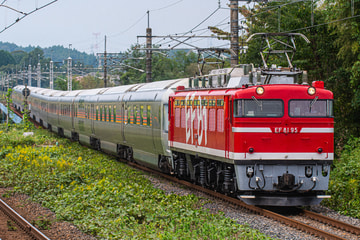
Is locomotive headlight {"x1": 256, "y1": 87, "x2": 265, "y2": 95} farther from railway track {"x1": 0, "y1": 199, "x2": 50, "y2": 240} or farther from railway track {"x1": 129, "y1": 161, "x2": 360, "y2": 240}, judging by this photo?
railway track {"x1": 0, "y1": 199, "x2": 50, "y2": 240}

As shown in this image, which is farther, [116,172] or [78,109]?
[78,109]

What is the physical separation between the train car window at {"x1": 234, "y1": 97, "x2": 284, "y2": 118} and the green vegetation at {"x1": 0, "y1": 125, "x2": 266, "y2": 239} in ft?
7.91

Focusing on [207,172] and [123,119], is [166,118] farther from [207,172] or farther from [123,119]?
[123,119]

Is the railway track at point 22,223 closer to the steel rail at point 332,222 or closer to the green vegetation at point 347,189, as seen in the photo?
the steel rail at point 332,222

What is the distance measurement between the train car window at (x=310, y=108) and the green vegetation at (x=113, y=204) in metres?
2.98

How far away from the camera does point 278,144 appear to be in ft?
42.3

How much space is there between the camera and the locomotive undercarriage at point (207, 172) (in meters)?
14.1

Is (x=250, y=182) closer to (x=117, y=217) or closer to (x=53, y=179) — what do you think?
(x=117, y=217)

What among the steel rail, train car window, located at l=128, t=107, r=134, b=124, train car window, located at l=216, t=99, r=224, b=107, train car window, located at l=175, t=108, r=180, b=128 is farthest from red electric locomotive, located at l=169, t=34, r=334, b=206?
train car window, located at l=128, t=107, r=134, b=124

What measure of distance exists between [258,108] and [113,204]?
4.09 metres

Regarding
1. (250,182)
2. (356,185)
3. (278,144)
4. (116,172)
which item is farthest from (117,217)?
(116,172)

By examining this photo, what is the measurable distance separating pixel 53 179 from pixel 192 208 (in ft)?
19.9

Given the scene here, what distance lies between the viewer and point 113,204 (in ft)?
43.5

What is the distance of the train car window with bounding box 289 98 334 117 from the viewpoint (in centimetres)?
1305
